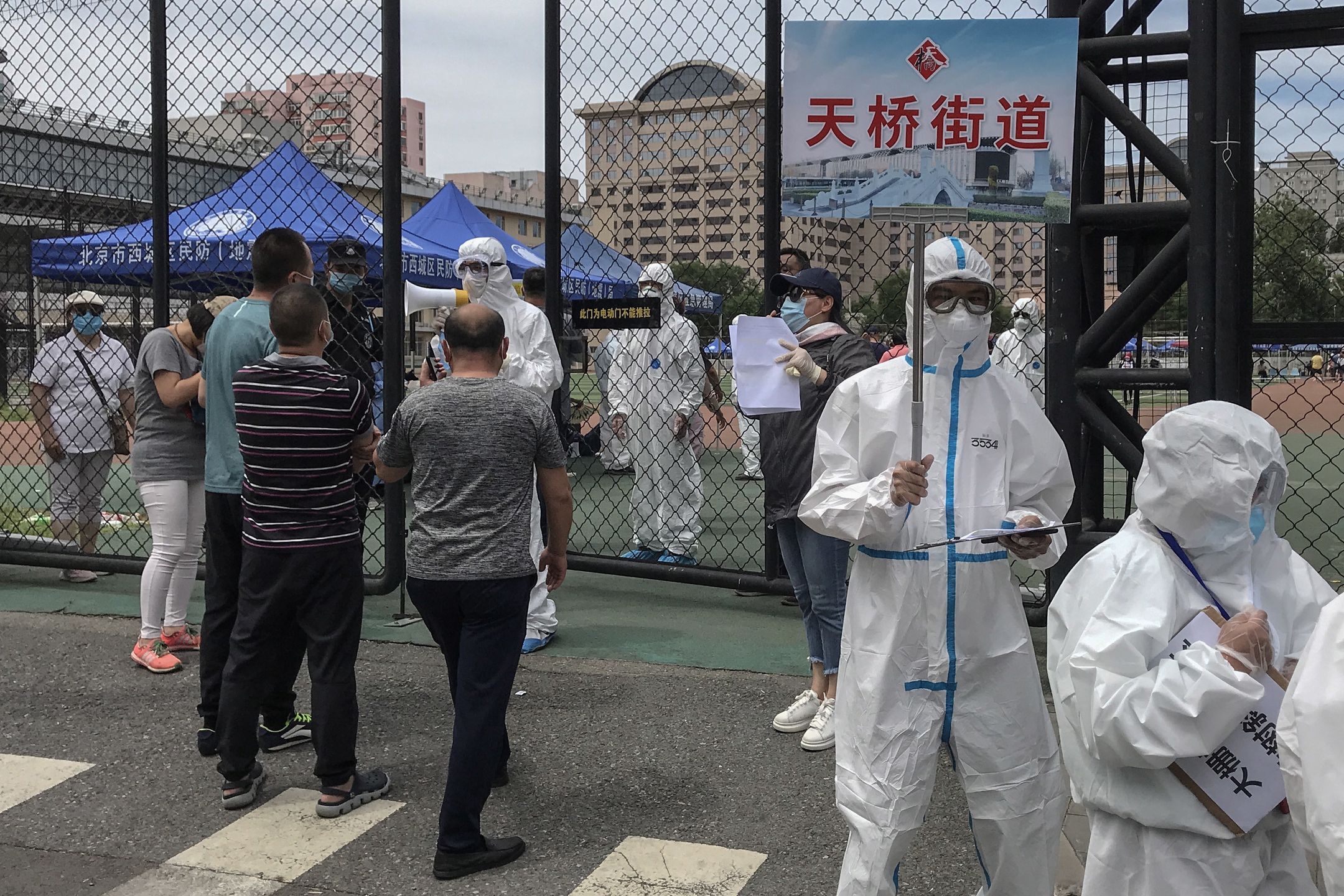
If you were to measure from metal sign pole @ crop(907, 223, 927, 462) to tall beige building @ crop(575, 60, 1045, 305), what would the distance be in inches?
114

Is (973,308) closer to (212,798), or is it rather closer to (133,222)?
(212,798)

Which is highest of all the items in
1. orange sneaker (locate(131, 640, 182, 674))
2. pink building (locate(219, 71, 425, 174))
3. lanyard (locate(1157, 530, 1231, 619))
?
pink building (locate(219, 71, 425, 174))

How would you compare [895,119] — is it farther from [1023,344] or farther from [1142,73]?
[1023,344]

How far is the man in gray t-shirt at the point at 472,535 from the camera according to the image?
3.78 m

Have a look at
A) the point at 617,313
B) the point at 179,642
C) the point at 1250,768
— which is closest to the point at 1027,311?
the point at 617,313

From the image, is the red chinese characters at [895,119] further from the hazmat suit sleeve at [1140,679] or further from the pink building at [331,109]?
the pink building at [331,109]

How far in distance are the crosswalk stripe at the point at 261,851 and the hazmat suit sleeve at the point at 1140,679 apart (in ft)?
8.31

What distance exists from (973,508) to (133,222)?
25.0 feet

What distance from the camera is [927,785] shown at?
308cm

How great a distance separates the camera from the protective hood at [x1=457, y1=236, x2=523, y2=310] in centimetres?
612

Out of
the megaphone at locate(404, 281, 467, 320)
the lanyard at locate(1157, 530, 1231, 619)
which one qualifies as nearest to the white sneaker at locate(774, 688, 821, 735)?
the lanyard at locate(1157, 530, 1231, 619)

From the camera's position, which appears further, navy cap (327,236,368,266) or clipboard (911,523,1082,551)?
navy cap (327,236,368,266)

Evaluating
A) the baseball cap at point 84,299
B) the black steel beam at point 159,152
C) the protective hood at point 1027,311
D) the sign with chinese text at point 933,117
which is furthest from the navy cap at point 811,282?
the baseball cap at point 84,299

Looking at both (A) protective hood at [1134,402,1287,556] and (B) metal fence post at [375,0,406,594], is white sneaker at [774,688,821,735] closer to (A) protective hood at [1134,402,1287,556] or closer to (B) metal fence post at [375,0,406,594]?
(B) metal fence post at [375,0,406,594]
